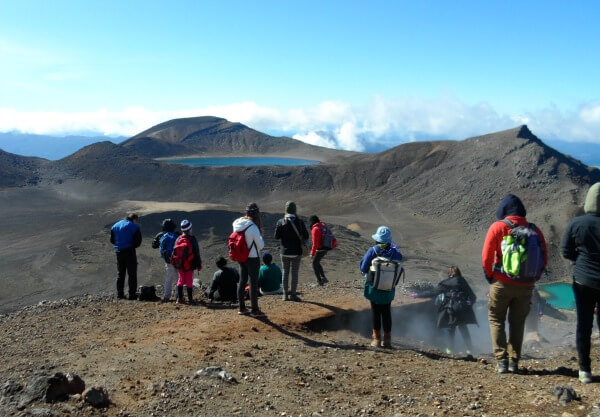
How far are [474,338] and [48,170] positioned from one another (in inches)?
1919

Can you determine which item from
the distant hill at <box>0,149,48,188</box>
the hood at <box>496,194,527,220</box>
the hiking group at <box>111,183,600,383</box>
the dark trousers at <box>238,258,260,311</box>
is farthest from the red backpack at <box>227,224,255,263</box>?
the distant hill at <box>0,149,48,188</box>

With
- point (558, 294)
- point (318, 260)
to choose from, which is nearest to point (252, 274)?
point (318, 260)

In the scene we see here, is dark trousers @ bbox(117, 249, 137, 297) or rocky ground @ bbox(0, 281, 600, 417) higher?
dark trousers @ bbox(117, 249, 137, 297)

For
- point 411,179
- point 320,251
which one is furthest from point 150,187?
point 320,251

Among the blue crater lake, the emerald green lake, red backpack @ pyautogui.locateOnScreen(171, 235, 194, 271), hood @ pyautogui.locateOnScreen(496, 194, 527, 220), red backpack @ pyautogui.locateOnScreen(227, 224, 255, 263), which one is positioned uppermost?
the blue crater lake

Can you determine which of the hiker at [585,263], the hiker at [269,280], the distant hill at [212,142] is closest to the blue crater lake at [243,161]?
the distant hill at [212,142]

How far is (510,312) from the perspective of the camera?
5504mm

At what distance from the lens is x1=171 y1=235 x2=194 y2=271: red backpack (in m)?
8.91

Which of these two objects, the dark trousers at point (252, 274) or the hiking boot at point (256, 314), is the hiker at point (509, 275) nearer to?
the dark trousers at point (252, 274)

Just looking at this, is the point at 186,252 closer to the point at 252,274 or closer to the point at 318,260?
the point at 252,274

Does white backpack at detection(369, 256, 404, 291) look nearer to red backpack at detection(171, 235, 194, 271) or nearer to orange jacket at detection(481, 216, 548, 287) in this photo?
orange jacket at detection(481, 216, 548, 287)

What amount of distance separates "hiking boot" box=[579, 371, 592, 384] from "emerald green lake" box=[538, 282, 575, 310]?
54.8 ft

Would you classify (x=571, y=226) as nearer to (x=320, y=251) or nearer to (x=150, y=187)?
(x=320, y=251)

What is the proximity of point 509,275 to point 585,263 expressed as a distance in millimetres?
727
